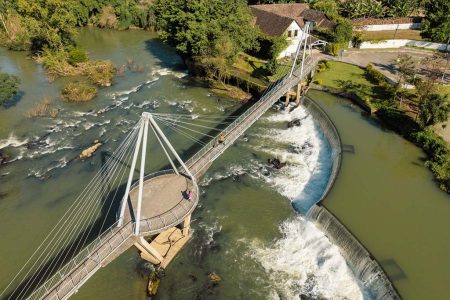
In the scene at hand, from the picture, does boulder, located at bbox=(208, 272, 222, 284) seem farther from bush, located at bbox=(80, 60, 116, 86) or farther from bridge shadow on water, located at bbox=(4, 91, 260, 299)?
bush, located at bbox=(80, 60, 116, 86)

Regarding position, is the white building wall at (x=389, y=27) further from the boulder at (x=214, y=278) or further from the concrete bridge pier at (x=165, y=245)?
the boulder at (x=214, y=278)

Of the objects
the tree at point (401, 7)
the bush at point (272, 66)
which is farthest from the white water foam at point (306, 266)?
the tree at point (401, 7)

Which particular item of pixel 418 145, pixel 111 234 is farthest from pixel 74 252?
pixel 418 145

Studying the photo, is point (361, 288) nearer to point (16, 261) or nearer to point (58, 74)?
point (16, 261)

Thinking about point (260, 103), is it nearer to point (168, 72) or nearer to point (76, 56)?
point (168, 72)

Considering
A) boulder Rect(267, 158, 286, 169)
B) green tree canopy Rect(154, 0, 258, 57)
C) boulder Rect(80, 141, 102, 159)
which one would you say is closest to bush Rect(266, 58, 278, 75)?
green tree canopy Rect(154, 0, 258, 57)
